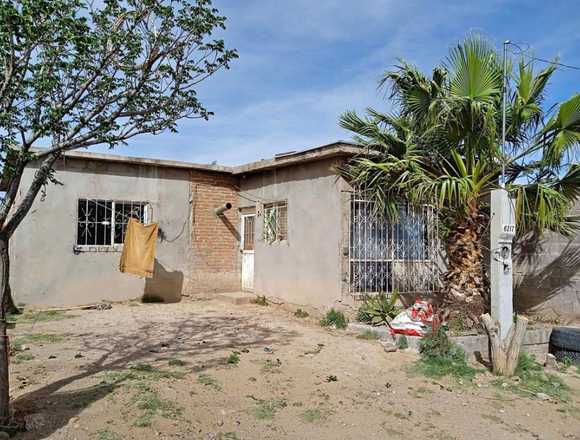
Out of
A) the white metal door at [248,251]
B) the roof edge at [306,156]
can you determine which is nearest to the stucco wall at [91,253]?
the white metal door at [248,251]

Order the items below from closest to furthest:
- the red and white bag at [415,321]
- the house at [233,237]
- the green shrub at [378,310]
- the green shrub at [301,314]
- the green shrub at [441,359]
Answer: the green shrub at [441,359] → the red and white bag at [415,321] → the green shrub at [378,310] → the house at [233,237] → the green shrub at [301,314]

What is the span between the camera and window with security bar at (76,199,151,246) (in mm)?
11123

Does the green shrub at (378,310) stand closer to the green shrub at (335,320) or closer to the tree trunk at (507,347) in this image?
the green shrub at (335,320)

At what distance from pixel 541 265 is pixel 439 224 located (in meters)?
2.14

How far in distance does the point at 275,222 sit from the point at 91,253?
4167 millimetres

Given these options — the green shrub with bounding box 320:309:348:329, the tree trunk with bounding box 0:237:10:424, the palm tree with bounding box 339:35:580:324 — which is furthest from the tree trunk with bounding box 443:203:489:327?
the tree trunk with bounding box 0:237:10:424

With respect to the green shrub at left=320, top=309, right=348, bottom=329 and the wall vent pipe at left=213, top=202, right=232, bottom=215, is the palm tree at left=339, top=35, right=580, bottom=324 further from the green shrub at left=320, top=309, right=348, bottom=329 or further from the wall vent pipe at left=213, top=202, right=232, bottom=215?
the wall vent pipe at left=213, top=202, right=232, bottom=215

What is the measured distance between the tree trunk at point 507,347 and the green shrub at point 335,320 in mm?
2837

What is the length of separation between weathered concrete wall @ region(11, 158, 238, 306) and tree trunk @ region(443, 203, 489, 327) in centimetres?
662

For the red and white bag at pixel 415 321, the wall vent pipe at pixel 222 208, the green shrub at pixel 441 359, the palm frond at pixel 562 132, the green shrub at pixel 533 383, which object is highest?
the palm frond at pixel 562 132

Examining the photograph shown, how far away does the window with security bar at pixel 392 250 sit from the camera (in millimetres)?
9383

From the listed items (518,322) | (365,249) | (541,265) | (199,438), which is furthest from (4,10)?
(541,265)

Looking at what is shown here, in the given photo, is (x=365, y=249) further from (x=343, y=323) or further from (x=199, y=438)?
(x=199, y=438)

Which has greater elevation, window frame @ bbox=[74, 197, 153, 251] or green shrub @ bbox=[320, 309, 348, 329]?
window frame @ bbox=[74, 197, 153, 251]
